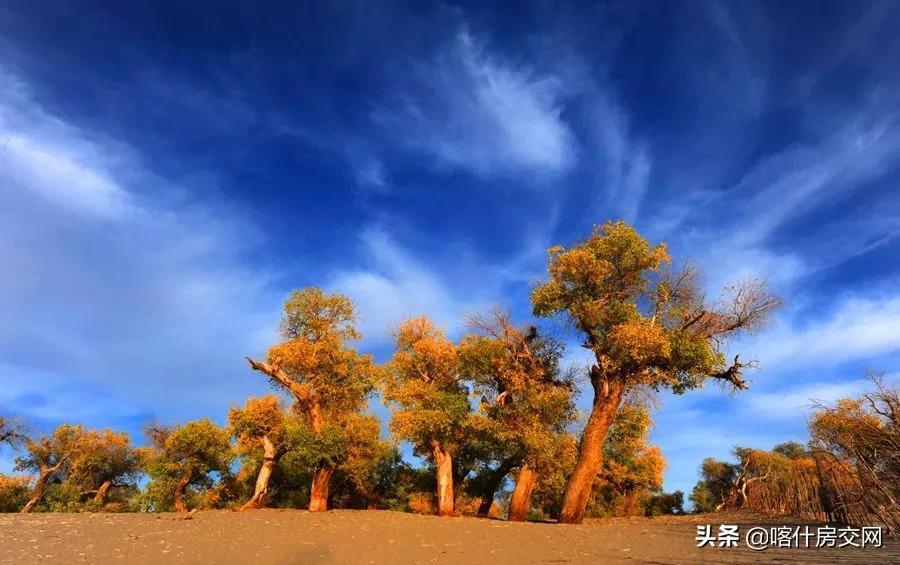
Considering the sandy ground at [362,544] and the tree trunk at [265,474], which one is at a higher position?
the tree trunk at [265,474]

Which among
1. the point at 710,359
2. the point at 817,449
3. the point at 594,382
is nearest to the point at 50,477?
the point at 594,382

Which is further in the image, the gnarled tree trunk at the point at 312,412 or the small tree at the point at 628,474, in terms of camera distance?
the small tree at the point at 628,474

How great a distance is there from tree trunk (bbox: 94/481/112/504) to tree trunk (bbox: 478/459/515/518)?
25.5 meters

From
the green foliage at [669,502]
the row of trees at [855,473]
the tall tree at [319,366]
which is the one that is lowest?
the green foliage at [669,502]

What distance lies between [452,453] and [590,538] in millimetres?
11341

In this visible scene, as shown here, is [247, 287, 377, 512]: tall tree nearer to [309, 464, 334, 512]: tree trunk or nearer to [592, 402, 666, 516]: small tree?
[309, 464, 334, 512]: tree trunk

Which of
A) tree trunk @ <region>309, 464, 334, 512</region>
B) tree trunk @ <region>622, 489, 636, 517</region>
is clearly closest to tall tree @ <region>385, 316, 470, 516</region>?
tree trunk @ <region>309, 464, 334, 512</region>

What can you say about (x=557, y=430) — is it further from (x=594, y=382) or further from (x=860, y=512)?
(x=860, y=512)

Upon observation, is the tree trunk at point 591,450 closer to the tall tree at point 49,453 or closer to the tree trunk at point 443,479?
the tree trunk at point 443,479

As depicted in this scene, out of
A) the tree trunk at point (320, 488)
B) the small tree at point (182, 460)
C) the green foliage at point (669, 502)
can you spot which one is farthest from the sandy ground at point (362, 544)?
the green foliage at point (669, 502)

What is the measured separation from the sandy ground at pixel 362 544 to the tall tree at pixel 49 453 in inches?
873

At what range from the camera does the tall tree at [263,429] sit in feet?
88.7

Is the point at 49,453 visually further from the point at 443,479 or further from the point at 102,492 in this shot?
the point at 443,479

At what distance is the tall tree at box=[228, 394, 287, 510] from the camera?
27047 millimetres
